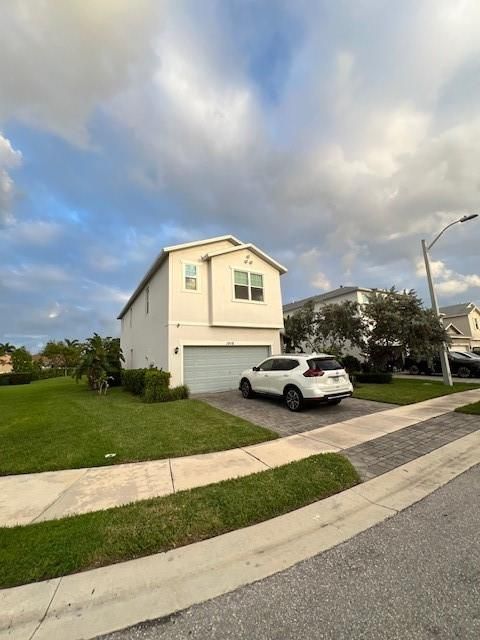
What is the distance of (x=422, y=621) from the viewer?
2.09 meters

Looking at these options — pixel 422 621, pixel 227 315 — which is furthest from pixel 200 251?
pixel 422 621

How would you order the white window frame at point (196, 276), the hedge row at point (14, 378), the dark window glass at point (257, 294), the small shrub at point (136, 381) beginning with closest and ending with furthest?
the small shrub at point (136, 381) → the white window frame at point (196, 276) → the dark window glass at point (257, 294) → the hedge row at point (14, 378)

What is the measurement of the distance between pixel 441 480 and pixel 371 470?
0.94 meters

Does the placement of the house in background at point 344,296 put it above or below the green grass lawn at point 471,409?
above

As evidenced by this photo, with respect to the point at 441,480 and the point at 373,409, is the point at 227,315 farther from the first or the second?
the point at 441,480

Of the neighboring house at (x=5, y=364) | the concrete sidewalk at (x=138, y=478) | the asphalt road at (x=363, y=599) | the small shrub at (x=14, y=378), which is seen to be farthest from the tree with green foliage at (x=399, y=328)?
the neighboring house at (x=5, y=364)

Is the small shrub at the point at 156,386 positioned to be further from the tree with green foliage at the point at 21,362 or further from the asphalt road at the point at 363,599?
the tree with green foliage at the point at 21,362

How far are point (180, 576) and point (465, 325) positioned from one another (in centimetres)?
4205

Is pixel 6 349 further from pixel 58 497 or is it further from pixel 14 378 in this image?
pixel 58 497

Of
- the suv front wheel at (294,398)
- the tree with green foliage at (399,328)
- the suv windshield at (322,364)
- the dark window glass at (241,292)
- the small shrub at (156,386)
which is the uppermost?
the dark window glass at (241,292)

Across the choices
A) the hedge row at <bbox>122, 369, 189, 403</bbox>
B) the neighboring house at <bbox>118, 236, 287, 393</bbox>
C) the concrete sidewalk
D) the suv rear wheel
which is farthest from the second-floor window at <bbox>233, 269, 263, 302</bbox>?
the concrete sidewalk

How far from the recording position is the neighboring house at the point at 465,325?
1324 inches

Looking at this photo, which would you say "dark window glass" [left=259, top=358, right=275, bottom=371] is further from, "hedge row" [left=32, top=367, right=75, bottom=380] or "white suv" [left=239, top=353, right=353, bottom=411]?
"hedge row" [left=32, top=367, right=75, bottom=380]

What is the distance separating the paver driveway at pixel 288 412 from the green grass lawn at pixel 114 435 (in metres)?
0.55
